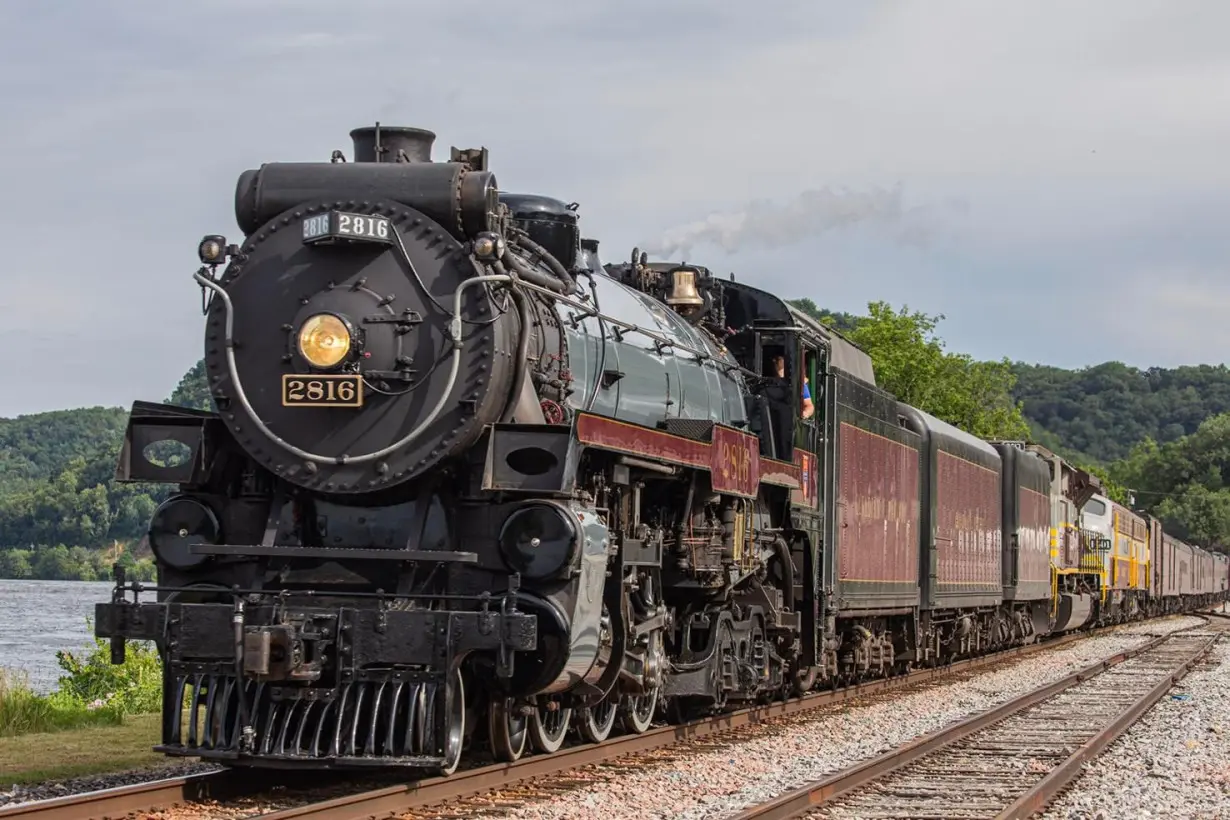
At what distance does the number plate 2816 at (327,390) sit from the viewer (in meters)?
9.20

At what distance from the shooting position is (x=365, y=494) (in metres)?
9.53

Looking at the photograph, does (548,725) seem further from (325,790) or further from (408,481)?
(408,481)

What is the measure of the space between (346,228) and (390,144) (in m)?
0.94

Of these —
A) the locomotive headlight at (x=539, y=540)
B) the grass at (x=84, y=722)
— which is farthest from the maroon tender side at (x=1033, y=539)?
the locomotive headlight at (x=539, y=540)

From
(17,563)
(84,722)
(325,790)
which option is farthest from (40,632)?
(17,563)

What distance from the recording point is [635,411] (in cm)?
1142

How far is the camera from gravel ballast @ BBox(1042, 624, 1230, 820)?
9281 mm

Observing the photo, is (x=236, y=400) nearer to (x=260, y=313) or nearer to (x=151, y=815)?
(x=260, y=313)

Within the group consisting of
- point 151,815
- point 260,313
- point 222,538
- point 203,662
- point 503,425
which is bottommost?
point 151,815

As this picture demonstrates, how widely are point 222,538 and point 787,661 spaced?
6.99 meters

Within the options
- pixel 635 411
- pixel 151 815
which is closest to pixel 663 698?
pixel 635 411

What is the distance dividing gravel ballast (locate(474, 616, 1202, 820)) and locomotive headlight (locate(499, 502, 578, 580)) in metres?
1.35

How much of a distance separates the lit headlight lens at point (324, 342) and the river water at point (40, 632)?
7.59 meters

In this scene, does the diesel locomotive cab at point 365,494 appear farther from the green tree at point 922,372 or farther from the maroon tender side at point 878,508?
the green tree at point 922,372
